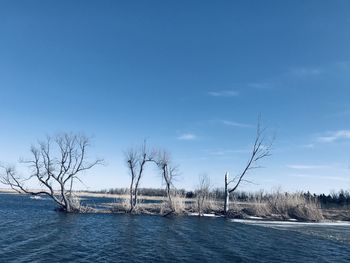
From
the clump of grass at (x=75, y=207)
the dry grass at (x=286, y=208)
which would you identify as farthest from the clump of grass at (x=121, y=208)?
the dry grass at (x=286, y=208)

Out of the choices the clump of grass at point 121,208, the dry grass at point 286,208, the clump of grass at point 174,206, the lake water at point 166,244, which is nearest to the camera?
the lake water at point 166,244

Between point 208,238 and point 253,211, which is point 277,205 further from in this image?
point 208,238

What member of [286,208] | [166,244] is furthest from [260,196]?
[166,244]

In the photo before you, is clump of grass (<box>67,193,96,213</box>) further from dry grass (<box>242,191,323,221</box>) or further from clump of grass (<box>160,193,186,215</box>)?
dry grass (<box>242,191,323,221</box>)

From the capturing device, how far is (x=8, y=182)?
37.4 meters

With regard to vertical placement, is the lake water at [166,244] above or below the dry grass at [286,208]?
below

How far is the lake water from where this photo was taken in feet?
52.5

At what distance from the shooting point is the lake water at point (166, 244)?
52.5 ft

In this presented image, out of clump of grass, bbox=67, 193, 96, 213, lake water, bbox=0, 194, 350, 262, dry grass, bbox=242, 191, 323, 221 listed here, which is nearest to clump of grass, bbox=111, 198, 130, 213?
clump of grass, bbox=67, 193, 96, 213

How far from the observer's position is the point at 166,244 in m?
19.7

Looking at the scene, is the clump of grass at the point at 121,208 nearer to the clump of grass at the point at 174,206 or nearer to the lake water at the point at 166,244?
the clump of grass at the point at 174,206

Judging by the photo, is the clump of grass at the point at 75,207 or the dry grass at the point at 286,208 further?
the clump of grass at the point at 75,207

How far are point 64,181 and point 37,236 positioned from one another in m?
17.1

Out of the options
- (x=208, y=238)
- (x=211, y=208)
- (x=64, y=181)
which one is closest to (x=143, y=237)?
(x=208, y=238)
